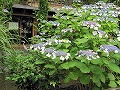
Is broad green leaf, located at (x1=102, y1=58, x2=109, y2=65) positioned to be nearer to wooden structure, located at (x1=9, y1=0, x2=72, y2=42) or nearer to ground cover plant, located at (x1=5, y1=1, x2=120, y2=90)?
ground cover plant, located at (x1=5, y1=1, x2=120, y2=90)

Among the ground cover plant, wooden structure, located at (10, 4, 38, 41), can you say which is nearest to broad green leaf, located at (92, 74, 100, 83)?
the ground cover plant

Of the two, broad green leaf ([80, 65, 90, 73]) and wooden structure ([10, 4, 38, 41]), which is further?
wooden structure ([10, 4, 38, 41])

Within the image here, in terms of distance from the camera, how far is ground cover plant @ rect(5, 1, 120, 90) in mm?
3539

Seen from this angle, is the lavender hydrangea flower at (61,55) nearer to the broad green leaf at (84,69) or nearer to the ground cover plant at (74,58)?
the ground cover plant at (74,58)

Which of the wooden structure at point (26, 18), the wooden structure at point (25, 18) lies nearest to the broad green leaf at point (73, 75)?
the wooden structure at point (25, 18)

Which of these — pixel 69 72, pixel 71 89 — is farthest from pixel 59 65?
pixel 71 89

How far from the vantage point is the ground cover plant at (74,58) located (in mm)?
3539

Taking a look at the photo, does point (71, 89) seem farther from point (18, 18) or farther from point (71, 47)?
point (18, 18)

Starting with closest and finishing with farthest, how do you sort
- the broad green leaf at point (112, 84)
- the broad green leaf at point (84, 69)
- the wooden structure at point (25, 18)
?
the broad green leaf at point (84, 69) → the broad green leaf at point (112, 84) → the wooden structure at point (25, 18)

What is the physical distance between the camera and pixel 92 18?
4.57 m

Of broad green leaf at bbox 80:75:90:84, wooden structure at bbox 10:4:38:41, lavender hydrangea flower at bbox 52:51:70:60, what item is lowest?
wooden structure at bbox 10:4:38:41

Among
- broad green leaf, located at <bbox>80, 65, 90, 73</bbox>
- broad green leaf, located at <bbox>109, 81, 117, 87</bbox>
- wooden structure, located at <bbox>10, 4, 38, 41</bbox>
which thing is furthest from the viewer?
wooden structure, located at <bbox>10, 4, 38, 41</bbox>

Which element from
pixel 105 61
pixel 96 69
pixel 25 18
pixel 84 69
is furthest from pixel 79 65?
pixel 25 18

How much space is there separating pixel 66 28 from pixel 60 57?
2.98 feet
